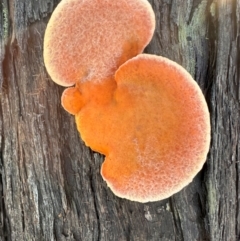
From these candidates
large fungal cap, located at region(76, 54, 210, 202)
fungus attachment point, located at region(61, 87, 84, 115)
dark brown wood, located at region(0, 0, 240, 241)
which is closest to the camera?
large fungal cap, located at region(76, 54, 210, 202)

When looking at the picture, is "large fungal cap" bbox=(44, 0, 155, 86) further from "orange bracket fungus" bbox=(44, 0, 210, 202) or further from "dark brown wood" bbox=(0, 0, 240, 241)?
"dark brown wood" bbox=(0, 0, 240, 241)

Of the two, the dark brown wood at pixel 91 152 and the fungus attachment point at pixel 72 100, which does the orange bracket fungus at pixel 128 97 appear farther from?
Answer: the dark brown wood at pixel 91 152

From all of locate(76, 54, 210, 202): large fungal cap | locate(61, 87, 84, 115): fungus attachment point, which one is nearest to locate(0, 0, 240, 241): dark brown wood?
locate(61, 87, 84, 115): fungus attachment point

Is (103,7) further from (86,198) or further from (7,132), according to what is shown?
(86,198)

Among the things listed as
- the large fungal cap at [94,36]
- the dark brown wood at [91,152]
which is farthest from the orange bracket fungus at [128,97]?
the dark brown wood at [91,152]

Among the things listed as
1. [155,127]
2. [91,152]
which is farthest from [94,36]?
[91,152]

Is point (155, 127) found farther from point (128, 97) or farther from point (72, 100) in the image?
point (72, 100)

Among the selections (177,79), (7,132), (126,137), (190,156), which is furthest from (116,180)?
(7,132)

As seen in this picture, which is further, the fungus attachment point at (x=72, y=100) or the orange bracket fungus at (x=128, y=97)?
the fungus attachment point at (x=72, y=100)
